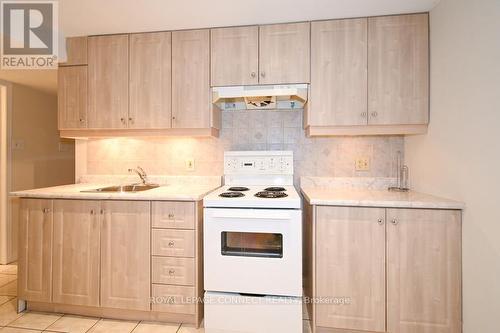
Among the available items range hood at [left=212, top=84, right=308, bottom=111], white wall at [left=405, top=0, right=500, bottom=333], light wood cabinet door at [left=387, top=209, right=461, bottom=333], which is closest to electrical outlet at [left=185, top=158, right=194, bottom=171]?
range hood at [left=212, top=84, right=308, bottom=111]

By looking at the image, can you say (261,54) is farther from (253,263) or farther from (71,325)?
(71,325)

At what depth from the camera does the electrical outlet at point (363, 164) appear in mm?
2262

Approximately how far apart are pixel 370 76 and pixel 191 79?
1.40m

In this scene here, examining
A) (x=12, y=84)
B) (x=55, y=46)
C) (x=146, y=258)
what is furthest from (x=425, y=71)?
(x=12, y=84)

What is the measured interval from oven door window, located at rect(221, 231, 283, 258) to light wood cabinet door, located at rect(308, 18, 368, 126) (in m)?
0.93

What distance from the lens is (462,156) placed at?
1.53 metres

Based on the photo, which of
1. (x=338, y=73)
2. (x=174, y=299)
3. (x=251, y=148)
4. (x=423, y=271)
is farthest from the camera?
(x=251, y=148)

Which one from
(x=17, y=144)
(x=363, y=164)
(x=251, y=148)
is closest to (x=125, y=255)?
(x=251, y=148)

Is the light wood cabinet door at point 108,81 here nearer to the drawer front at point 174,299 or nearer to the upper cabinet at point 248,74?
the upper cabinet at point 248,74

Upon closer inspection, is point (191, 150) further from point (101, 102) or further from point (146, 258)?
point (146, 258)

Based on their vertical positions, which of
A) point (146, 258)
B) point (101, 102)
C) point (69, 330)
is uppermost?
point (101, 102)

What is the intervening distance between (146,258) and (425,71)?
245 cm

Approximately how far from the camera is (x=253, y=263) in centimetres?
168

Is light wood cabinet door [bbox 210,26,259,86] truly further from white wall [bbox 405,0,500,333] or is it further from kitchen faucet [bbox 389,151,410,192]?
kitchen faucet [bbox 389,151,410,192]
